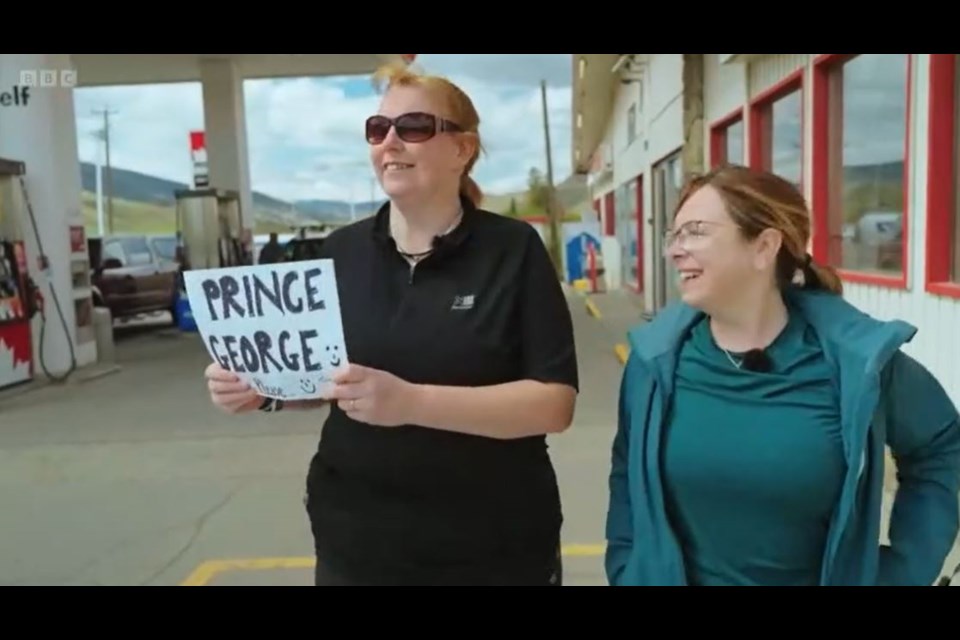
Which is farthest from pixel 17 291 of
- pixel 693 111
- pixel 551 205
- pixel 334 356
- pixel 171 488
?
pixel 551 205

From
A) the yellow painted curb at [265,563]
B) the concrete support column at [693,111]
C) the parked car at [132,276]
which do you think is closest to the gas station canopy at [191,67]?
the parked car at [132,276]

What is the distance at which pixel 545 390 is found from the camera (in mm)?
1912

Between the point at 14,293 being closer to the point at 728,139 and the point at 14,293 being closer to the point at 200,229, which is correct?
the point at 200,229

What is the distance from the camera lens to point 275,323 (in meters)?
1.93

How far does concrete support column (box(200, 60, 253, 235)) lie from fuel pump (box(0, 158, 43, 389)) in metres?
10.3

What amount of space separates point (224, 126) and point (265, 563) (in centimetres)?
1838

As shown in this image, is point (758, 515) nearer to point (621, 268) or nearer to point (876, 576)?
point (876, 576)

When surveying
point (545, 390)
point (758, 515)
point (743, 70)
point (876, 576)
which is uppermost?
point (743, 70)

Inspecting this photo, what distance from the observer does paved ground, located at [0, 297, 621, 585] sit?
4.74 metres

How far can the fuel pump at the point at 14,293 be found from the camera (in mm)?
10500
